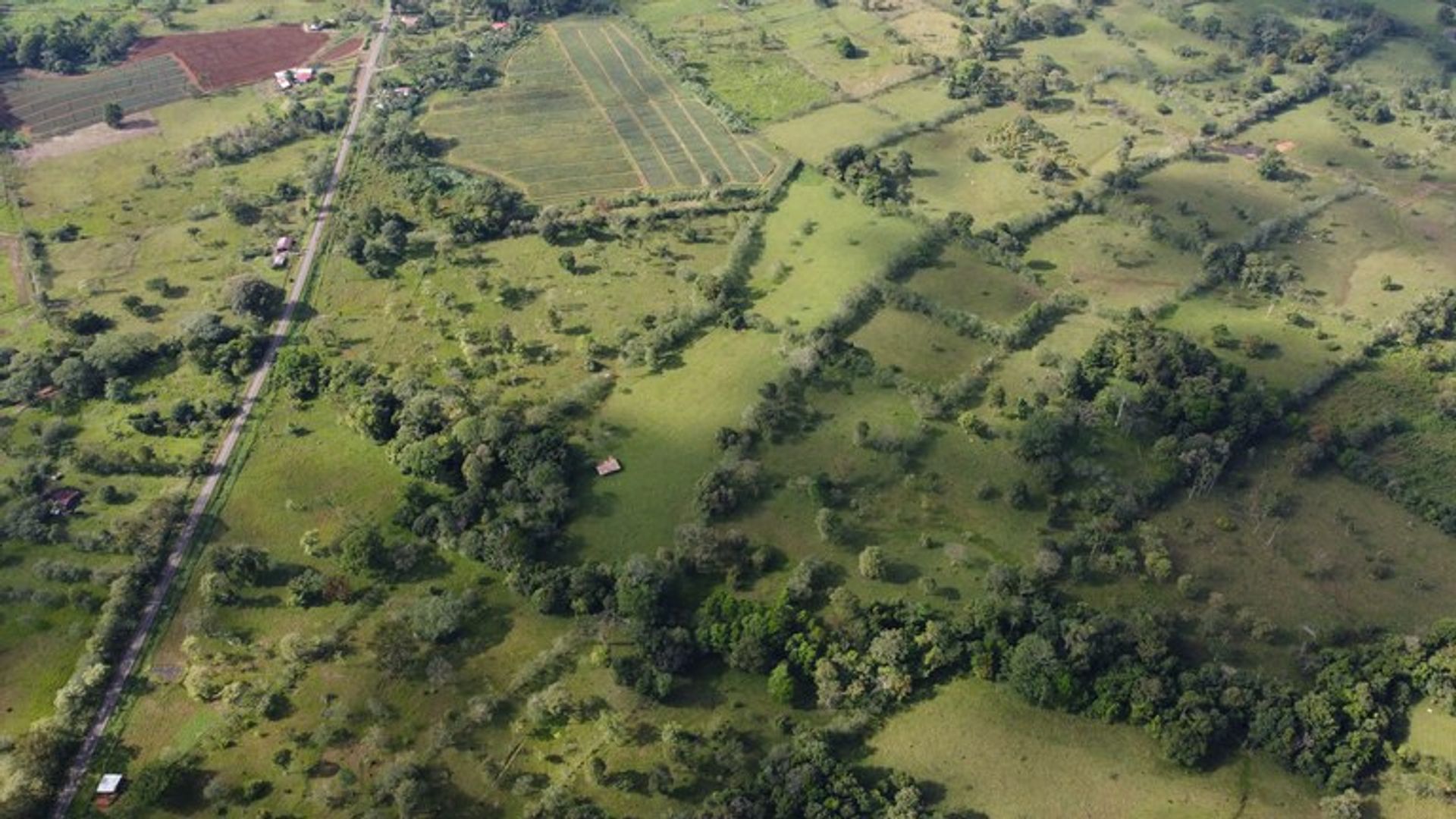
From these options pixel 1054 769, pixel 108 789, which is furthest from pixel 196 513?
pixel 1054 769

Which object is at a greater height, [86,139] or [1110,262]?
[86,139]

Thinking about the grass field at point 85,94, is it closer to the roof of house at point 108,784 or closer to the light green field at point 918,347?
the roof of house at point 108,784

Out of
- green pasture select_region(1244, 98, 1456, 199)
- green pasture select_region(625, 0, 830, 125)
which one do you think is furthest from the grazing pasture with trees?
green pasture select_region(625, 0, 830, 125)

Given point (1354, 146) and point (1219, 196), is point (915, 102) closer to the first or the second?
point (1219, 196)

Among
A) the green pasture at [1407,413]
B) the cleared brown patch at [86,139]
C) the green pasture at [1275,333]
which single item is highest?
the cleared brown patch at [86,139]

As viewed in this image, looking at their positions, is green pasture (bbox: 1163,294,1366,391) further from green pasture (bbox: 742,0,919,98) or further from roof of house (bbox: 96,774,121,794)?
roof of house (bbox: 96,774,121,794)

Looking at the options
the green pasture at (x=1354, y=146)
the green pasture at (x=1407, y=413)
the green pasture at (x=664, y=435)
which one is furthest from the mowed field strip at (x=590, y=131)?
the green pasture at (x=1354, y=146)
